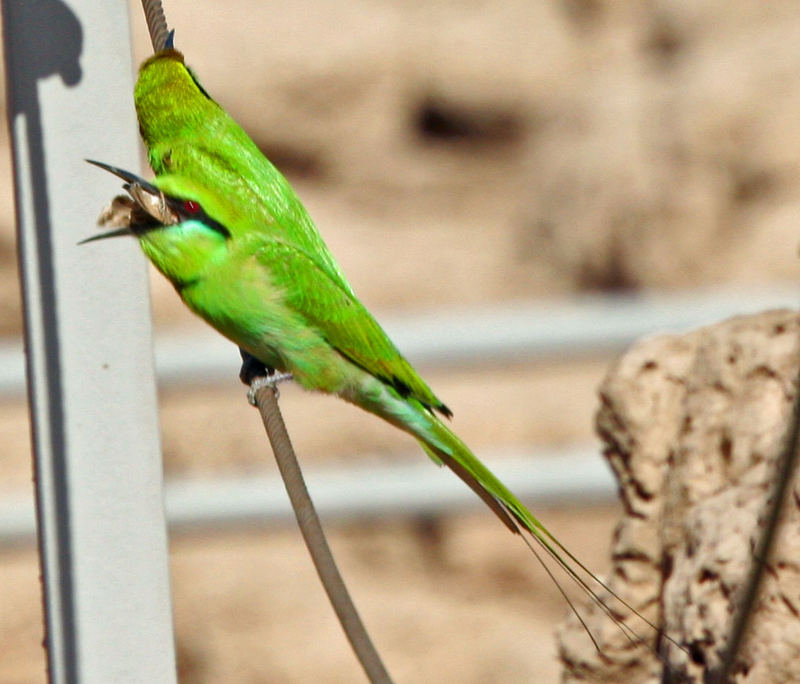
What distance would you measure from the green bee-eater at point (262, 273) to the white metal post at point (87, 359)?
0.20m

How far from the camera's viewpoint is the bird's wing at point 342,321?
182 cm

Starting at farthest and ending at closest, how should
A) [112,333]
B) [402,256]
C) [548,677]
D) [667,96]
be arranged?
[402,256] → [667,96] → [548,677] → [112,333]

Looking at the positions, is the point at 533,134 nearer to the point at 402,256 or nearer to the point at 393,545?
the point at 402,256

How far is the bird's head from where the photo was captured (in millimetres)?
1361

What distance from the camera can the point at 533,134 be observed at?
5.30m

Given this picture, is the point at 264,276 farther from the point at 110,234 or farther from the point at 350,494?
the point at 350,494

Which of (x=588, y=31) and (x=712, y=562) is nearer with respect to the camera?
(x=712, y=562)

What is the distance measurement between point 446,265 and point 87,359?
12.4ft

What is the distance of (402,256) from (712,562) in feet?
12.0

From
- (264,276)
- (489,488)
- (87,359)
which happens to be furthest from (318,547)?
(264,276)

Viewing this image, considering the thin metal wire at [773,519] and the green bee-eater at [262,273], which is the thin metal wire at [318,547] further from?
the green bee-eater at [262,273]

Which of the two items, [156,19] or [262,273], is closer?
[156,19]

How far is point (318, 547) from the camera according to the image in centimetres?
114

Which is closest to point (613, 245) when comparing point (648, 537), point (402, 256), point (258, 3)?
point (402, 256)
